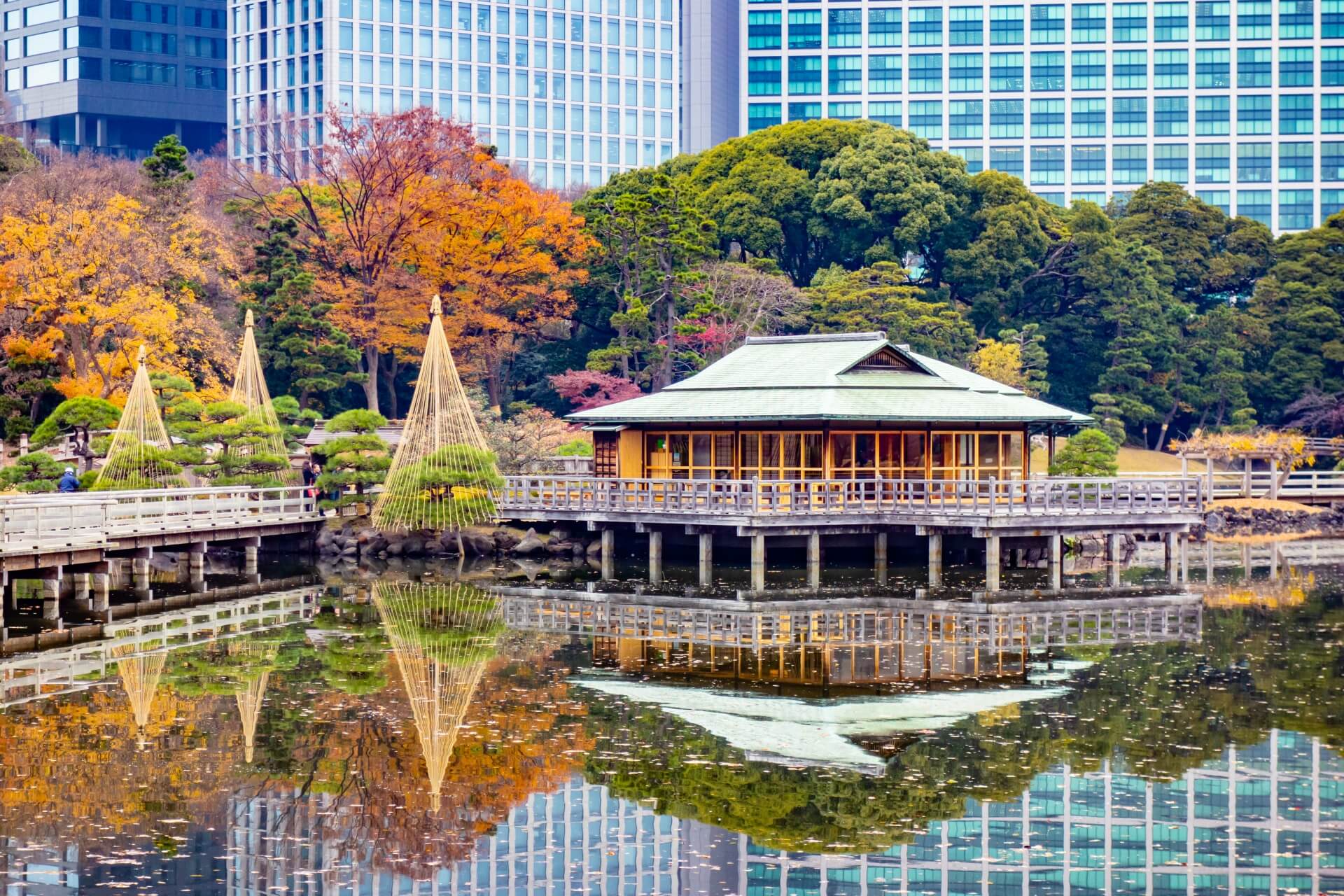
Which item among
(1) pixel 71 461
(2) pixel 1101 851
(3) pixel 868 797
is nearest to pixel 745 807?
(3) pixel 868 797

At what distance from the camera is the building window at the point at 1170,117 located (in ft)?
376

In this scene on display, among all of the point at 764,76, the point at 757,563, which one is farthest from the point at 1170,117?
the point at 757,563

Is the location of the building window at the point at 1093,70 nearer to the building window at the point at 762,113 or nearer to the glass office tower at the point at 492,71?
the building window at the point at 762,113

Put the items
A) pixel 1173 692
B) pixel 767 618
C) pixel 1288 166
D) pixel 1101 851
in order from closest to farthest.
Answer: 1. pixel 1101 851
2. pixel 1173 692
3. pixel 767 618
4. pixel 1288 166

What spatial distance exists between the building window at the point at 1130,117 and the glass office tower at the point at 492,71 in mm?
31114

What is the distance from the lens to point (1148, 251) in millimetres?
74125

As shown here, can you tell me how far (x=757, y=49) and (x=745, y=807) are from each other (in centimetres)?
10667

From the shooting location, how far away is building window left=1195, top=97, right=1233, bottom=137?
11425 centimetres

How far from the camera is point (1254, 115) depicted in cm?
11431

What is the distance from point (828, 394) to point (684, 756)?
800 inches

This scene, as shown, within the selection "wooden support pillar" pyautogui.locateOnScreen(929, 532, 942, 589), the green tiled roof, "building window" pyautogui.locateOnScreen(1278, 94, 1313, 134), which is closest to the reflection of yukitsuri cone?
the green tiled roof

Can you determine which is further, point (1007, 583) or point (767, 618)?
point (1007, 583)

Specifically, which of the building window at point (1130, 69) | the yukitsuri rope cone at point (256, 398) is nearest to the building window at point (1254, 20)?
the building window at point (1130, 69)

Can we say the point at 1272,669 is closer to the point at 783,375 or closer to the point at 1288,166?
the point at 783,375
